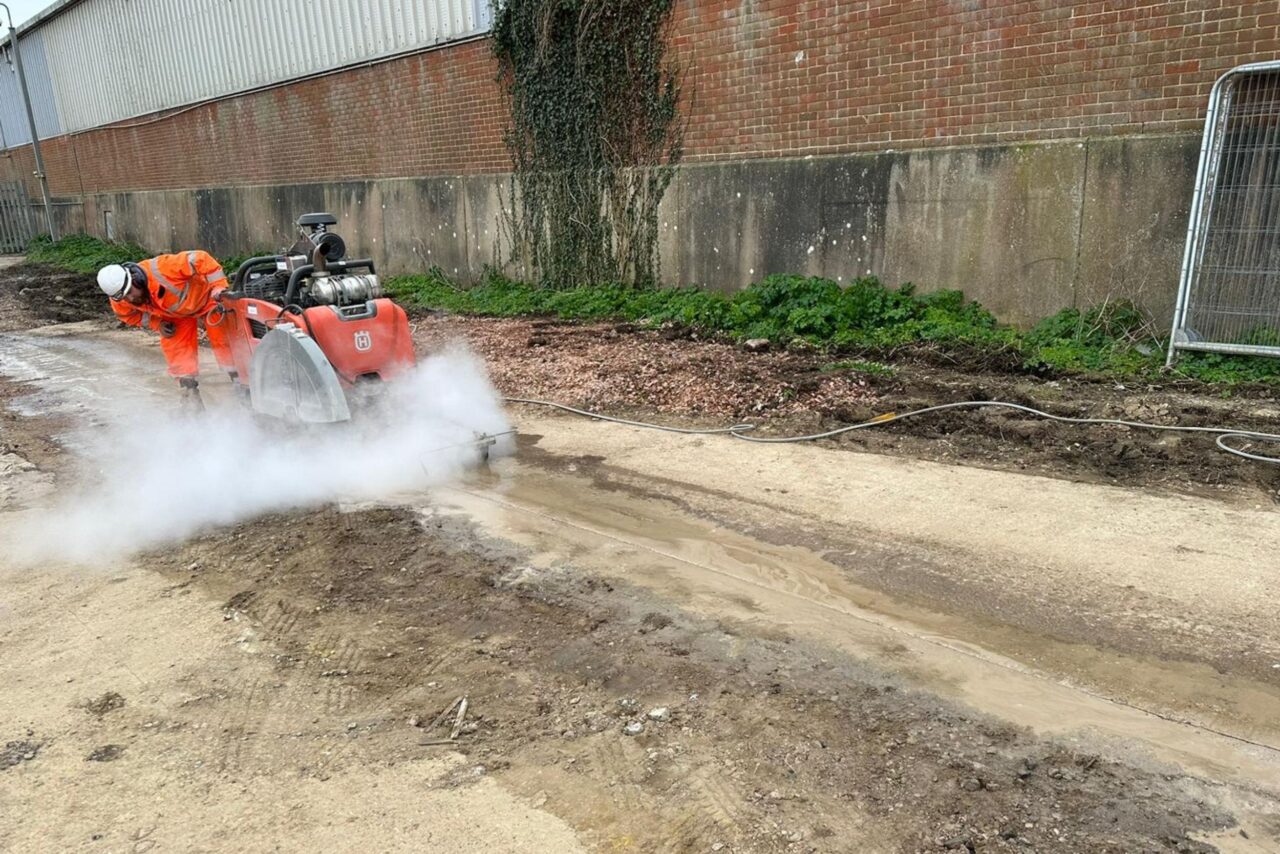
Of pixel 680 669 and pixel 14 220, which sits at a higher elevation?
pixel 14 220

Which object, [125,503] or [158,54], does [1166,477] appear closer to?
[125,503]

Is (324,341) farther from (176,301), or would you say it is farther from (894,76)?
(894,76)

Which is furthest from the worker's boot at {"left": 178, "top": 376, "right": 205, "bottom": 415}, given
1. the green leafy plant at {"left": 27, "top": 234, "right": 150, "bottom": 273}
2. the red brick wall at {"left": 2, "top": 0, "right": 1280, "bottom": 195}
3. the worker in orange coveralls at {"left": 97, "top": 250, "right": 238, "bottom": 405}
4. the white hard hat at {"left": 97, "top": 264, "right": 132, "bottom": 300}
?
the green leafy plant at {"left": 27, "top": 234, "right": 150, "bottom": 273}

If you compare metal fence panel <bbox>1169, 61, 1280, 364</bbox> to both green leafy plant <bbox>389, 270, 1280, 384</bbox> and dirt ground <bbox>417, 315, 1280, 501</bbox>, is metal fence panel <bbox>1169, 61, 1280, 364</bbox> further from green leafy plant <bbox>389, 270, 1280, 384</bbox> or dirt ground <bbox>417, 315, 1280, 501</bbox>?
dirt ground <bbox>417, 315, 1280, 501</bbox>

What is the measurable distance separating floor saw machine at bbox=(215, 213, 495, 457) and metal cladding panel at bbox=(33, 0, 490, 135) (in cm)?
842

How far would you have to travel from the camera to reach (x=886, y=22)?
8688mm

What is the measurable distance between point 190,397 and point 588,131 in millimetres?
6483

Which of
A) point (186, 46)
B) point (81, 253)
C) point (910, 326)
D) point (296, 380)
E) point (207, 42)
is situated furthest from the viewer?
point (81, 253)

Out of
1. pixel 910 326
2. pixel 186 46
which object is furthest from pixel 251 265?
pixel 186 46

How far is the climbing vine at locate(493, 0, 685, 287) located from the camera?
11.0 meters

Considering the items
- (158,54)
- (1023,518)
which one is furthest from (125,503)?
(158,54)

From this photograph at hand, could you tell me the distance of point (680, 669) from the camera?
3.41 metres

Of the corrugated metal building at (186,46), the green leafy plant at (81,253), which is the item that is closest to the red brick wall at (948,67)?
the corrugated metal building at (186,46)

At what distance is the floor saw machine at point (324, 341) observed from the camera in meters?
5.31
